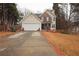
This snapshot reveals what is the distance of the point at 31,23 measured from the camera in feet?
20.2

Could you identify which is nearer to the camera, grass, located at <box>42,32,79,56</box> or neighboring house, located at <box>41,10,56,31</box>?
grass, located at <box>42,32,79,56</box>

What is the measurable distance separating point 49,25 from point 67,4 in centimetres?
58

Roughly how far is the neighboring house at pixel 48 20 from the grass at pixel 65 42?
134 mm

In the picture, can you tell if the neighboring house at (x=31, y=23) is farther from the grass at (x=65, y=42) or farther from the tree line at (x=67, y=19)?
the tree line at (x=67, y=19)

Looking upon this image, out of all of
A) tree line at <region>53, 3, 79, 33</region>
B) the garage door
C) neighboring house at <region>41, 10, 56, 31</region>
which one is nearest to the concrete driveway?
the garage door

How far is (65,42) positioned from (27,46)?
791 mm

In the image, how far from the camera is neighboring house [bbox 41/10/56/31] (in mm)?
5984

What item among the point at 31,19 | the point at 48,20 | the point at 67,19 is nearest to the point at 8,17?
the point at 31,19

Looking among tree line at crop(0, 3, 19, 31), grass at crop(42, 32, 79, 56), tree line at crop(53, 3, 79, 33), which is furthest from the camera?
tree line at crop(0, 3, 19, 31)

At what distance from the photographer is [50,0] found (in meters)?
5.84

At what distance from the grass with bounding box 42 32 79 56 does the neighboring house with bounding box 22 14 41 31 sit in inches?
8.8

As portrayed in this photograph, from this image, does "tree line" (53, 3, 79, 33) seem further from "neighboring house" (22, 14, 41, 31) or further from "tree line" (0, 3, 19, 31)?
"tree line" (0, 3, 19, 31)

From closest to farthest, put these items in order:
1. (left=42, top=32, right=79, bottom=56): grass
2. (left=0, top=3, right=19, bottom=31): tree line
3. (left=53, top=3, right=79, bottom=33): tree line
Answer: (left=42, top=32, right=79, bottom=56): grass
(left=53, top=3, right=79, bottom=33): tree line
(left=0, top=3, right=19, bottom=31): tree line

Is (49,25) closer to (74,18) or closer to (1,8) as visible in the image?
(74,18)
